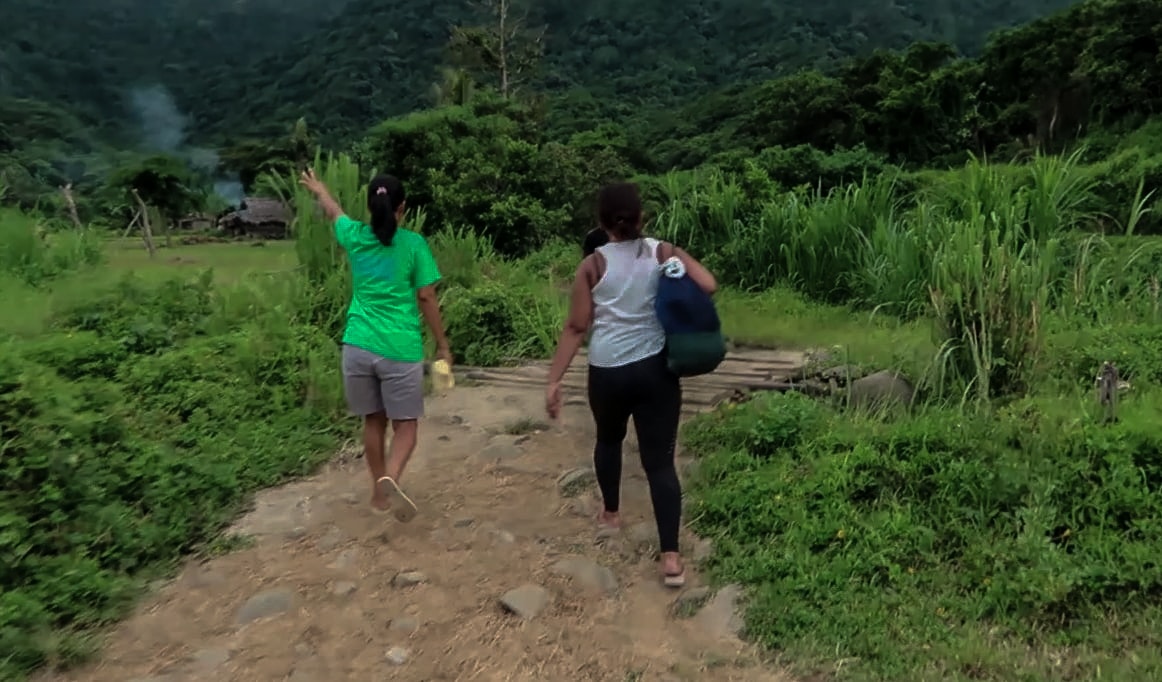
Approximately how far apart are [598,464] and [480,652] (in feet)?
2.90

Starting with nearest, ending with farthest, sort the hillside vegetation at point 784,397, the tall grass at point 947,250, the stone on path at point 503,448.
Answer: the hillside vegetation at point 784,397 < the tall grass at point 947,250 < the stone on path at point 503,448

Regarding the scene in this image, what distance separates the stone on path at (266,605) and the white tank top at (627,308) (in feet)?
4.56

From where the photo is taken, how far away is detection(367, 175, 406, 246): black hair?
354cm

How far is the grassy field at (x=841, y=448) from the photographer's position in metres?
2.86

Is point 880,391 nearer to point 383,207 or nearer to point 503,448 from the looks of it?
point 503,448

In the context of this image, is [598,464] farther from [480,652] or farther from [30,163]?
[30,163]

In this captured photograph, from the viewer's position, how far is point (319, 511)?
4.10 metres

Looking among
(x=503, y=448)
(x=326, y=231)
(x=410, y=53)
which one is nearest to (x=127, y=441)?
(x=503, y=448)

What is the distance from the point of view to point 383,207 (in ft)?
11.6

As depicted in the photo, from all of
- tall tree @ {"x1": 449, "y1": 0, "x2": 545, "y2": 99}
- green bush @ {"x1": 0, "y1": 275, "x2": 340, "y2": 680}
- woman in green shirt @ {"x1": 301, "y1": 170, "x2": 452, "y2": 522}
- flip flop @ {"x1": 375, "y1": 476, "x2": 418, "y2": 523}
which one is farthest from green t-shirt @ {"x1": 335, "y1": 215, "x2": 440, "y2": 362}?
tall tree @ {"x1": 449, "y1": 0, "x2": 545, "y2": 99}

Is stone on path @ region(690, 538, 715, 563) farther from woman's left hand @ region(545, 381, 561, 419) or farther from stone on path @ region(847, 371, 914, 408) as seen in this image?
stone on path @ region(847, 371, 914, 408)

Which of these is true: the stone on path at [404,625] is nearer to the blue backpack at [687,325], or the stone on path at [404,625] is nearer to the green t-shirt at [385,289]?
the green t-shirt at [385,289]

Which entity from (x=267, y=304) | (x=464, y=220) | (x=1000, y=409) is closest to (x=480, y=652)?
(x=1000, y=409)

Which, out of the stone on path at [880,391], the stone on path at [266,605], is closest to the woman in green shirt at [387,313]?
the stone on path at [266,605]
